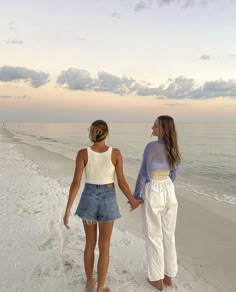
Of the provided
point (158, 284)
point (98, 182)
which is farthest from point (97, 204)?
point (158, 284)

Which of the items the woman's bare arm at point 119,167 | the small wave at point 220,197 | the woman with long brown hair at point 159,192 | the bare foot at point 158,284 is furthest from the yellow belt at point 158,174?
the small wave at point 220,197

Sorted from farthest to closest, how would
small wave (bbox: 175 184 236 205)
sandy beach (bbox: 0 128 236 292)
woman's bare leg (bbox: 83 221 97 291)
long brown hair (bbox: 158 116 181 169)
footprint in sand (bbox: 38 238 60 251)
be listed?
small wave (bbox: 175 184 236 205) → footprint in sand (bbox: 38 238 60 251) → sandy beach (bbox: 0 128 236 292) → long brown hair (bbox: 158 116 181 169) → woman's bare leg (bbox: 83 221 97 291)

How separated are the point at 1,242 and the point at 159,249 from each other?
3154 millimetres

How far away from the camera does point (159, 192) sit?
369 cm

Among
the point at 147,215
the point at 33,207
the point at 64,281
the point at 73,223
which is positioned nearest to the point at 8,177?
the point at 33,207

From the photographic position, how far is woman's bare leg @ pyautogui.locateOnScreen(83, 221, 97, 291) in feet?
11.6

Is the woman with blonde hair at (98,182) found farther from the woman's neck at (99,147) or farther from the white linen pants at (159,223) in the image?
the white linen pants at (159,223)

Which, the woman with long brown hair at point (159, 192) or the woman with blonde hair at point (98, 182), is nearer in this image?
the woman with blonde hair at point (98, 182)

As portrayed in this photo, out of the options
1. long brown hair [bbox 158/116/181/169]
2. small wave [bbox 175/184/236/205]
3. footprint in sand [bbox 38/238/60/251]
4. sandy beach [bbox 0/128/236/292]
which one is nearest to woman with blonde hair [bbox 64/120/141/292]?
long brown hair [bbox 158/116/181/169]

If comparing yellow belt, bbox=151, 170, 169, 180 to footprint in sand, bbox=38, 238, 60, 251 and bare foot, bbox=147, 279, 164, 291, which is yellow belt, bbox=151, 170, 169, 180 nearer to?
bare foot, bbox=147, 279, 164, 291

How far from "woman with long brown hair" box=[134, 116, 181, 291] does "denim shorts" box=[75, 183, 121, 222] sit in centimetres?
48

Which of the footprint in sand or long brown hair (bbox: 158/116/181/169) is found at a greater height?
long brown hair (bbox: 158/116/181/169)

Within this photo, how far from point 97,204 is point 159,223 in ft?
2.95

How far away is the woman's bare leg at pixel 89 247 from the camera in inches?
139
